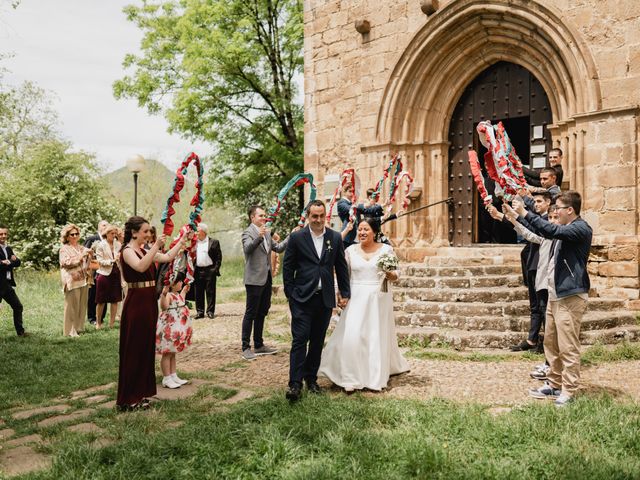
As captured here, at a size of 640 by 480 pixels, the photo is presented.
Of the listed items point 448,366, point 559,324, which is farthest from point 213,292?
point 559,324

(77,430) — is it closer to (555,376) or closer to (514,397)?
(514,397)

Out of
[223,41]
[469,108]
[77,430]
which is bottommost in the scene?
[77,430]

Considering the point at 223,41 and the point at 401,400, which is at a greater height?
the point at 223,41

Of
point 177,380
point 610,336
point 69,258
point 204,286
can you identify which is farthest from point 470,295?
point 69,258

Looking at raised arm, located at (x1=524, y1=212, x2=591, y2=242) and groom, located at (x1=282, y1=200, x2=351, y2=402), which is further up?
raised arm, located at (x1=524, y1=212, x2=591, y2=242)

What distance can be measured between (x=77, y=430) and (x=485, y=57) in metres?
9.24

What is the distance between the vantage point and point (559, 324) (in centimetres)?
518

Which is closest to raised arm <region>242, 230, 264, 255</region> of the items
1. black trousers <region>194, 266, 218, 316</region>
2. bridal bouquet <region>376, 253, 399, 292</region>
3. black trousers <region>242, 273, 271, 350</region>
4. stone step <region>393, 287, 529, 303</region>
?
black trousers <region>242, 273, 271, 350</region>

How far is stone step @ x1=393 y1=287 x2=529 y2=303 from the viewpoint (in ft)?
28.1

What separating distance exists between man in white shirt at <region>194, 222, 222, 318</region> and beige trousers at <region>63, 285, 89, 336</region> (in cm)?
214

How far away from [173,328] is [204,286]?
18.3ft

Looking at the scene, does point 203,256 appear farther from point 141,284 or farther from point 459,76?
point 459,76

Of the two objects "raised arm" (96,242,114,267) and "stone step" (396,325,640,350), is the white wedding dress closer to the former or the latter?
"stone step" (396,325,640,350)

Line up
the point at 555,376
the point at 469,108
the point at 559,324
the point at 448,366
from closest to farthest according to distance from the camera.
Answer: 1. the point at 559,324
2. the point at 555,376
3. the point at 448,366
4. the point at 469,108
